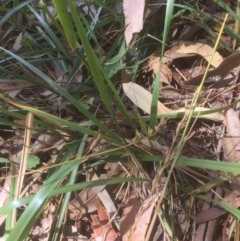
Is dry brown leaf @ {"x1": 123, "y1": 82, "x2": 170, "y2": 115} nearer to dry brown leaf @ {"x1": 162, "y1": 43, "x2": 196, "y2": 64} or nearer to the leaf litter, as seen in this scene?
the leaf litter

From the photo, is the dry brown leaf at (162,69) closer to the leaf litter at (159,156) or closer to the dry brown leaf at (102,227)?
the leaf litter at (159,156)

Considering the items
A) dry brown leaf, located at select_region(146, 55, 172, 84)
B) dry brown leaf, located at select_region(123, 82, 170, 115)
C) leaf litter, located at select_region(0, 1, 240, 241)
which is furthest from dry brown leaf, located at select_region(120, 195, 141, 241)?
dry brown leaf, located at select_region(146, 55, 172, 84)

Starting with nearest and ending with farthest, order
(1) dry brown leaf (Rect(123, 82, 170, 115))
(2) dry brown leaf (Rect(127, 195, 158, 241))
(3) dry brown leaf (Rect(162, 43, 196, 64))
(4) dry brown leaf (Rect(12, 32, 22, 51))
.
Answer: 1. (2) dry brown leaf (Rect(127, 195, 158, 241))
2. (1) dry brown leaf (Rect(123, 82, 170, 115))
3. (3) dry brown leaf (Rect(162, 43, 196, 64))
4. (4) dry brown leaf (Rect(12, 32, 22, 51))

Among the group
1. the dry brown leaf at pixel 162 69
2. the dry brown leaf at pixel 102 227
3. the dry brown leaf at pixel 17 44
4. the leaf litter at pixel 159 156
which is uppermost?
the dry brown leaf at pixel 17 44

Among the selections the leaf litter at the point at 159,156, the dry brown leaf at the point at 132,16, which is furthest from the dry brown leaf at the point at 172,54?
the dry brown leaf at the point at 132,16

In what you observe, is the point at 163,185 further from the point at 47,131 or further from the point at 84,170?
the point at 47,131

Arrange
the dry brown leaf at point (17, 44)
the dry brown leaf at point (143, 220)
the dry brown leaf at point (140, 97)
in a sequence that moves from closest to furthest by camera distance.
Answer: the dry brown leaf at point (143, 220)
the dry brown leaf at point (140, 97)
the dry brown leaf at point (17, 44)
